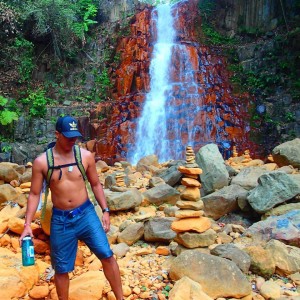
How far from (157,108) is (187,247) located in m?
10.6

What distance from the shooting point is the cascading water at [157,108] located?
1306cm

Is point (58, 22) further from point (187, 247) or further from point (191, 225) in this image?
point (187, 247)

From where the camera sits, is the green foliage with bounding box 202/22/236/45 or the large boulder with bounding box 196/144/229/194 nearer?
the large boulder with bounding box 196/144/229/194

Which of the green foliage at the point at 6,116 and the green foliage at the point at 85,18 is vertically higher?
the green foliage at the point at 85,18

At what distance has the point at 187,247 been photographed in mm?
3850

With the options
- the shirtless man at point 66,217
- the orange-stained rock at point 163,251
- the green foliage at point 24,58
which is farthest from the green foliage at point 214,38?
the shirtless man at point 66,217

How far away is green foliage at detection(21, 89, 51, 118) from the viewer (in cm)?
1375

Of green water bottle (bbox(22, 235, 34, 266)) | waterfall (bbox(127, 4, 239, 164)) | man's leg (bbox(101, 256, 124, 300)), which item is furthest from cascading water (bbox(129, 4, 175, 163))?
green water bottle (bbox(22, 235, 34, 266))

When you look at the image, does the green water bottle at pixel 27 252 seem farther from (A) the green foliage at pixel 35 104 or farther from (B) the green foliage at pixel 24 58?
(B) the green foliage at pixel 24 58

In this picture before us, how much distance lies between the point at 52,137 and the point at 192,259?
1141 cm

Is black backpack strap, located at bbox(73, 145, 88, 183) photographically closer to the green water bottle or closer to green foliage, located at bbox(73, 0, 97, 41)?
the green water bottle

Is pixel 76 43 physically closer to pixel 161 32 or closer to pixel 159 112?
pixel 161 32

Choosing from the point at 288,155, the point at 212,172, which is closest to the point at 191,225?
the point at 212,172

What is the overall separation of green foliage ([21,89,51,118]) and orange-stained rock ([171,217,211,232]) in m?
11.4
